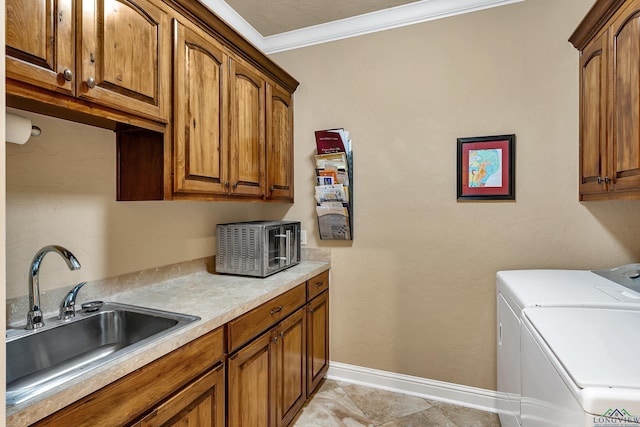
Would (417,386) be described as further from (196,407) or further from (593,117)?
(593,117)

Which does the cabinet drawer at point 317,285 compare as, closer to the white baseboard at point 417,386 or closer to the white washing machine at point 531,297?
the white baseboard at point 417,386

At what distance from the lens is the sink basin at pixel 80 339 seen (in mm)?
1137

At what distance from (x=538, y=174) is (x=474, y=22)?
110 centimetres

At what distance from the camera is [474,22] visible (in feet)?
7.16

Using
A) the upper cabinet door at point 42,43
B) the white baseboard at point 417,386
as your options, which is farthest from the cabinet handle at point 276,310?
the upper cabinet door at point 42,43

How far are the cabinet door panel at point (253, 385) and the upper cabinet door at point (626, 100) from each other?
1.85m

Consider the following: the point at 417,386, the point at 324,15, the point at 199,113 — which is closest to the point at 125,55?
the point at 199,113

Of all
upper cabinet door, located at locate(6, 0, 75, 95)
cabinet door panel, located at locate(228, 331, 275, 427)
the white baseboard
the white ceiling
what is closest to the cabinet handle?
cabinet door panel, located at locate(228, 331, 275, 427)

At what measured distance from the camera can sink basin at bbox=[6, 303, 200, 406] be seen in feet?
3.73

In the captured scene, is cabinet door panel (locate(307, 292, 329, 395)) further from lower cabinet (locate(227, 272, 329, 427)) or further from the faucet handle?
the faucet handle

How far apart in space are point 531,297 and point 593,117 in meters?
1.10

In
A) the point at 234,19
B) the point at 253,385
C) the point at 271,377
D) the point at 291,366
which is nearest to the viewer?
the point at 253,385

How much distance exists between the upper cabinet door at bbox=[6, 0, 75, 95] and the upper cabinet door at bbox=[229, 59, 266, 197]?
0.87m

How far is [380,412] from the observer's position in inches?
85.0
